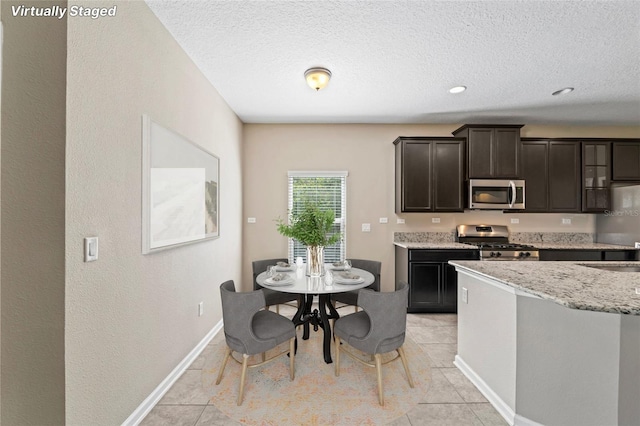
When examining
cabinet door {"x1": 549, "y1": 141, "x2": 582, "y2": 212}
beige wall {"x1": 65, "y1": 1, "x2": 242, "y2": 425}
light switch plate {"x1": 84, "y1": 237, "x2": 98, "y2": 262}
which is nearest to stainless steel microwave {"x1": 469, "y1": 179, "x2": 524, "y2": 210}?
cabinet door {"x1": 549, "y1": 141, "x2": 582, "y2": 212}

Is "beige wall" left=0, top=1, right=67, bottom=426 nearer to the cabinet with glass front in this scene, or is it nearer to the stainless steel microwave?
the stainless steel microwave

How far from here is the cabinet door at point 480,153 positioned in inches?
151

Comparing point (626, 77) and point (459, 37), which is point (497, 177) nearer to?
point (626, 77)

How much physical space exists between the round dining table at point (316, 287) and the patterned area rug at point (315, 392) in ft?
0.87

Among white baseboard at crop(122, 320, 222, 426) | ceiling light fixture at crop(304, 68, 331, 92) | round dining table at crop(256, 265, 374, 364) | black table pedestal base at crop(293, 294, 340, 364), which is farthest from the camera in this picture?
ceiling light fixture at crop(304, 68, 331, 92)

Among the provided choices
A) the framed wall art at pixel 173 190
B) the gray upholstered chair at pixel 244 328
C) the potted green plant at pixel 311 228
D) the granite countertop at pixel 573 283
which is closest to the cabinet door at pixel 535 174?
the granite countertop at pixel 573 283

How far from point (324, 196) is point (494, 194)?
2.47 m

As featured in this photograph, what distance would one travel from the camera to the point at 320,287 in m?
2.18

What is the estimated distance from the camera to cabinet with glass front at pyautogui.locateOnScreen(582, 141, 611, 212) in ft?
12.9

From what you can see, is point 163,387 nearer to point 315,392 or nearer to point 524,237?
point 315,392

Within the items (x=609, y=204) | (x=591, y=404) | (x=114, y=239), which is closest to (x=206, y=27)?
(x=114, y=239)

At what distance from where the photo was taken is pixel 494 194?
3.85 meters

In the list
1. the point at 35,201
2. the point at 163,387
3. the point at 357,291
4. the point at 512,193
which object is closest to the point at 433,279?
the point at 357,291

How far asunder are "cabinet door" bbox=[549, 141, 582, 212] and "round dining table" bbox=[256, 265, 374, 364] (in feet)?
11.2
